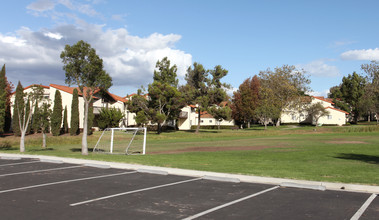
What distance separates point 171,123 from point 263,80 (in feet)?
83.1

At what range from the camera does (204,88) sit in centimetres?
6644

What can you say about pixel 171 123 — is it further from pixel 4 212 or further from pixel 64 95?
pixel 4 212

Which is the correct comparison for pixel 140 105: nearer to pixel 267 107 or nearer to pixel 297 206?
pixel 267 107

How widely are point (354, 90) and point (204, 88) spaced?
58.5 meters

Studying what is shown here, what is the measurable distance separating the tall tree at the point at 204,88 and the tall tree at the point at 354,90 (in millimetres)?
50816

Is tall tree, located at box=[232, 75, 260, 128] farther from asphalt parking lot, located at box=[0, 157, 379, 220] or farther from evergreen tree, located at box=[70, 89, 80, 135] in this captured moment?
asphalt parking lot, located at box=[0, 157, 379, 220]

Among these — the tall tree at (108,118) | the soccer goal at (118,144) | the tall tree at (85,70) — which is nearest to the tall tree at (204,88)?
the tall tree at (108,118)

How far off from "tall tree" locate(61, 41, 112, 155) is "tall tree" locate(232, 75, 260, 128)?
211ft

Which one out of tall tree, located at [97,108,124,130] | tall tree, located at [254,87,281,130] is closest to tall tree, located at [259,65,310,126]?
tall tree, located at [254,87,281,130]

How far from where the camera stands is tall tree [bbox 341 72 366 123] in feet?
326

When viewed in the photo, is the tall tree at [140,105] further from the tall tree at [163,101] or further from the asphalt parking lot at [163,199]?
the asphalt parking lot at [163,199]

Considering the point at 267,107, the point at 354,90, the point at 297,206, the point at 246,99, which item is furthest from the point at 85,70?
the point at 354,90

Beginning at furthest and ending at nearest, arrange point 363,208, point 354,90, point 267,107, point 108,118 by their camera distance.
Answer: point 354,90 → point 267,107 → point 108,118 → point 363,208

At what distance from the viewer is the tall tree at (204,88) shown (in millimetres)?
64500
